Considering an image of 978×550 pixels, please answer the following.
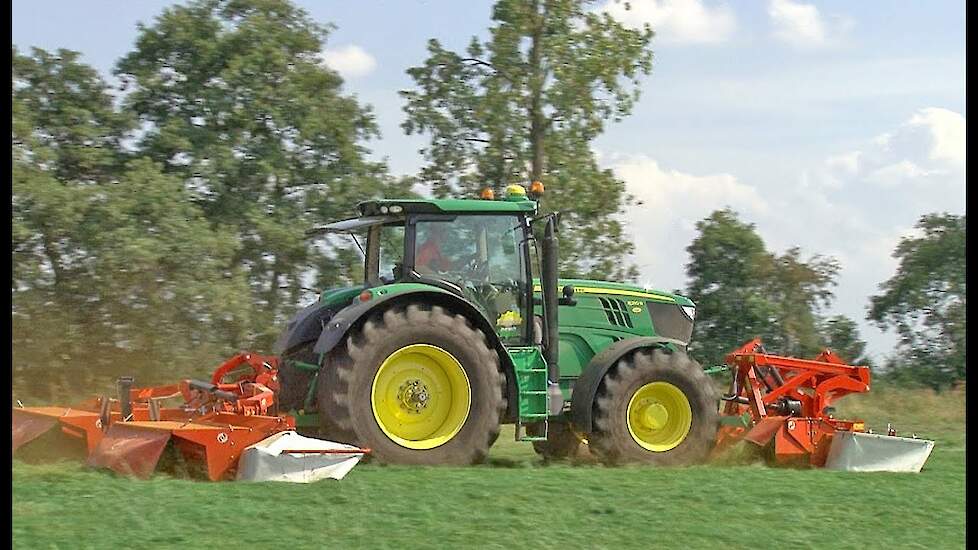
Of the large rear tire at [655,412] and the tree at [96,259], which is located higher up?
the tree at [96,259]

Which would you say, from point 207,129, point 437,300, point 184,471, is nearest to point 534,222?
point 437,300

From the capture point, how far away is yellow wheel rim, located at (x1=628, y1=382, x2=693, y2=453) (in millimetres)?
8953

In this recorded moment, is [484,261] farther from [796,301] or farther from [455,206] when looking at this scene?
[796,301]

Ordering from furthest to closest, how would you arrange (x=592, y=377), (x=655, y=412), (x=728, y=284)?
1. (x=728, y=284)
2. (x=655, y=412)
3. (x=592, y=377)

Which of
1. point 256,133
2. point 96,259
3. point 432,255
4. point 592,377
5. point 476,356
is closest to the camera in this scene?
point 476,356

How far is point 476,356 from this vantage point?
8305mm

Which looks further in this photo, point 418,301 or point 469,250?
point 469,250

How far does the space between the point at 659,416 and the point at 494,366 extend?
141 cm

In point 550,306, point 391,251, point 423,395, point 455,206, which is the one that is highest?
point 455,206

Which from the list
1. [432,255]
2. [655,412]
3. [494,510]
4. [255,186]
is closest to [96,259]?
[255,186]

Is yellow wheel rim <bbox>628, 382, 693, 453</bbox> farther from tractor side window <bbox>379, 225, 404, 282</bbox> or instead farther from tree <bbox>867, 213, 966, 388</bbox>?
tree <bbox>867, 213, 966, 388</bbox>

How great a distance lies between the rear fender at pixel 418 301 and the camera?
808 cm

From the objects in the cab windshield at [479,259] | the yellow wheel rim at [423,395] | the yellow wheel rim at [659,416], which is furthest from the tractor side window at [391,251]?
the yellow wheel rim at [659,416]

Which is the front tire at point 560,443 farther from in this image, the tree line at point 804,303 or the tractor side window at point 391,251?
the tree line at point 804,303
